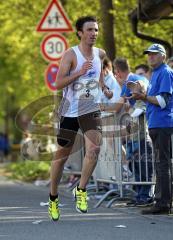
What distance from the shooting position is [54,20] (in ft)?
55.5

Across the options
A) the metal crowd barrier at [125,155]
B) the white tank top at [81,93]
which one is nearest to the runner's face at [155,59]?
the white tank top at [81,93]

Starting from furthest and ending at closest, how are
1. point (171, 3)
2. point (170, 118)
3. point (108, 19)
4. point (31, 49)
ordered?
point (31, 49) < point (108, 19) < point (171, 3) < point (170, 118)

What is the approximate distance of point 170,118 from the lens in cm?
1009

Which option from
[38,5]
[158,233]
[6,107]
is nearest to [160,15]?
[158,233]

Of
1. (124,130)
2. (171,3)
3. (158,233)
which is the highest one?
(171,3)

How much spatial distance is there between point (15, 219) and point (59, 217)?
482 mm

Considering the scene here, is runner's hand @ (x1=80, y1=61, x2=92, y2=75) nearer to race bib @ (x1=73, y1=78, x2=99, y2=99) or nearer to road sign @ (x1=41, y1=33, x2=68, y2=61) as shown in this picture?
race bib @ (x1=73, y1=78, x2=99, y2=99)

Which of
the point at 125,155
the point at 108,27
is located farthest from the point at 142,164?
the point at 108,27

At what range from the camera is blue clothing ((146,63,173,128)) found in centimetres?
997

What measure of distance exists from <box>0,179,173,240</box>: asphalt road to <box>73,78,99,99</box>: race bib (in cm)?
135

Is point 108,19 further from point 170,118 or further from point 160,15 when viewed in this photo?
point 170,118

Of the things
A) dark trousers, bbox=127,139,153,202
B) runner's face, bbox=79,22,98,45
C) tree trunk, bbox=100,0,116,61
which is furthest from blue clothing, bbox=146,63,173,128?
tree trunk, bbox=100,0,116,61

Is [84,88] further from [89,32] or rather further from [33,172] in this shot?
[33,172]

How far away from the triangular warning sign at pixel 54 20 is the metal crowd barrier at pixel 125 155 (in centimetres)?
492
